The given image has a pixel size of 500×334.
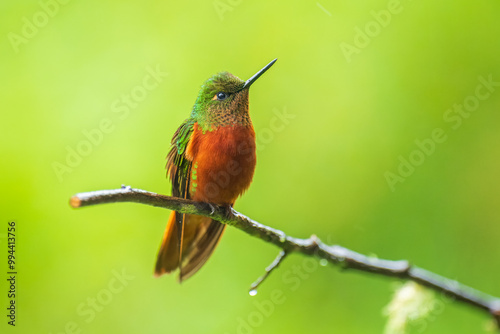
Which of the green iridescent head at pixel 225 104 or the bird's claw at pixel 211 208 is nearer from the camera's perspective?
the bird's claw at pixel 211 208

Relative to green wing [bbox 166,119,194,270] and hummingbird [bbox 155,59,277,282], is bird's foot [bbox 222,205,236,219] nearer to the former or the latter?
hummingbird [bbox 155,59,277,282]

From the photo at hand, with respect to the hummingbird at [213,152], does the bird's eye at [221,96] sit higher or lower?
higher

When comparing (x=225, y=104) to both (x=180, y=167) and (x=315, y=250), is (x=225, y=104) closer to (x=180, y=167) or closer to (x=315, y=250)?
(x=180, y=167)

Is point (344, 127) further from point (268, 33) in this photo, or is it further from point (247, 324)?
point (247, 324)

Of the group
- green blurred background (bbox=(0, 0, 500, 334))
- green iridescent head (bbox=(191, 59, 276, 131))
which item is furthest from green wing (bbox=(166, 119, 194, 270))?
green blurred background (bbox=(0, 0, 500, 334))

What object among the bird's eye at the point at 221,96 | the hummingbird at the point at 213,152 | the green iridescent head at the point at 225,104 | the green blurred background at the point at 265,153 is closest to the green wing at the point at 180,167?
the hummingbird at the point at 213,152

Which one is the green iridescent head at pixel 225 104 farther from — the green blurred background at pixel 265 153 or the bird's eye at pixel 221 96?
the green blurred background at pixel 265 153

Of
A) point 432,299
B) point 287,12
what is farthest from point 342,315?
point 287,12
